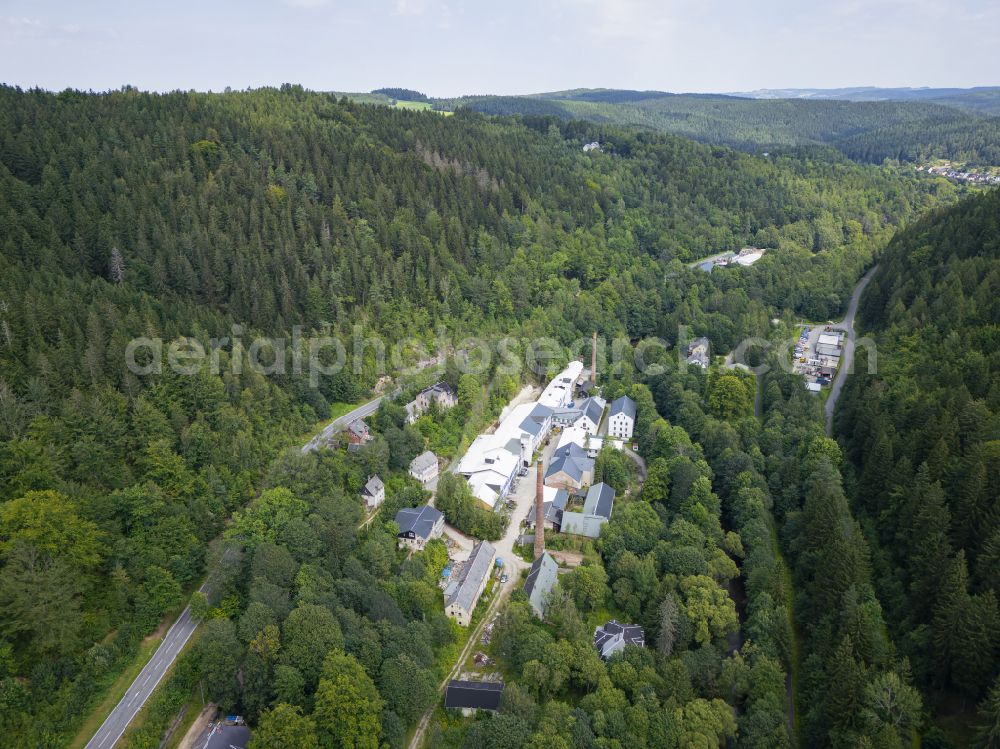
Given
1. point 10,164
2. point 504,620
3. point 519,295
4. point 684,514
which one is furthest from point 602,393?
point 10,164

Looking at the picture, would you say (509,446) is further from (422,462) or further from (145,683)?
(145,683)

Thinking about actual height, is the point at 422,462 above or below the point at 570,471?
above

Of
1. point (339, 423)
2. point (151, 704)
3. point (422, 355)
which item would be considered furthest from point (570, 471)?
point (151, 704)

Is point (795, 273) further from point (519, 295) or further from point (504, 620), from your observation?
point (504, 620)

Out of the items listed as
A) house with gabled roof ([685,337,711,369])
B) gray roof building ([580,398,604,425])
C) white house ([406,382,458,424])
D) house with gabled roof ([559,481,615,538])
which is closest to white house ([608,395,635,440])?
gray roof building ([580,398,604,425])

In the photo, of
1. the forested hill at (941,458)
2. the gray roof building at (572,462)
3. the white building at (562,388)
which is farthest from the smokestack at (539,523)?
the forested hill at (941,458)

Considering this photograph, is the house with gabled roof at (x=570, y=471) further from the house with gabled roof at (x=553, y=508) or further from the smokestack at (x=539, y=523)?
the smokestack at (x=539, y=523)
